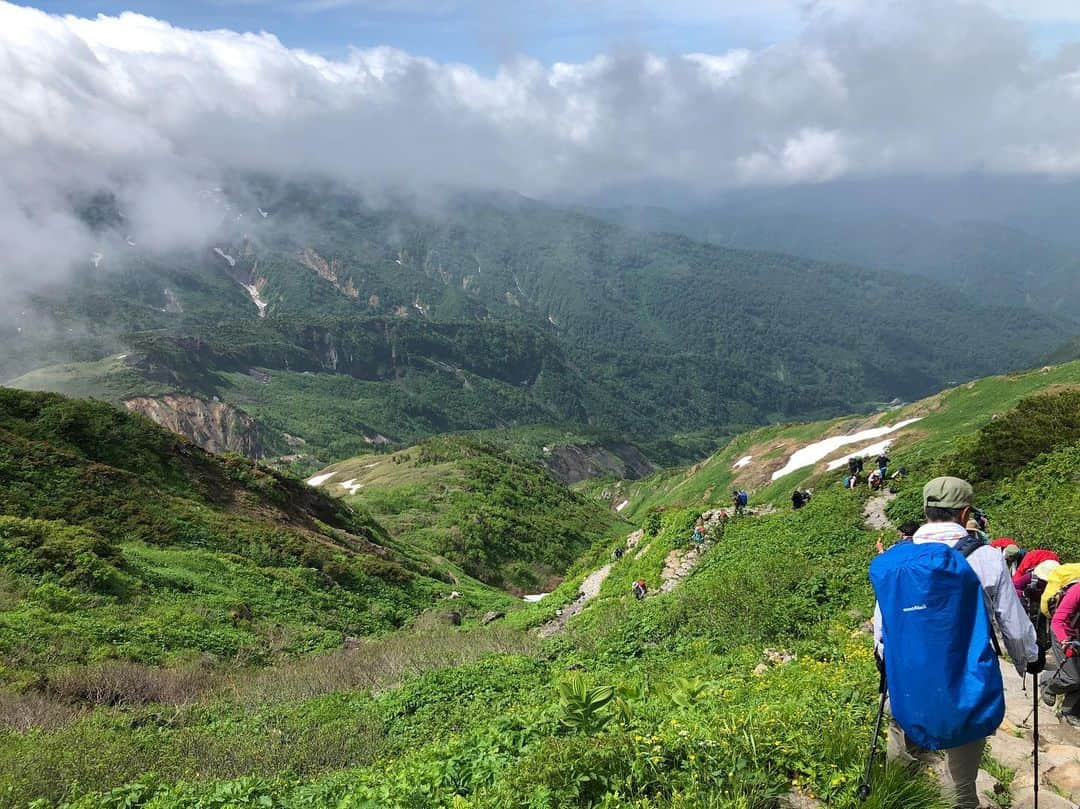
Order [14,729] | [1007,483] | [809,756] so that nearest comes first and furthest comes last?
[809,756]
[14,729]
[1007,483]

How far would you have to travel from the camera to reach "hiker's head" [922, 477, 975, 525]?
5.02 meters

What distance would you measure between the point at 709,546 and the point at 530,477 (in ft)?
183

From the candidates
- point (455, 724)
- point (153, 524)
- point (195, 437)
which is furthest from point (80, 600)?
point (195, 437)

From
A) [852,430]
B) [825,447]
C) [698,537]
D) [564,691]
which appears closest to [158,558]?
[698,537]

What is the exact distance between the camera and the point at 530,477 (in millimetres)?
78125

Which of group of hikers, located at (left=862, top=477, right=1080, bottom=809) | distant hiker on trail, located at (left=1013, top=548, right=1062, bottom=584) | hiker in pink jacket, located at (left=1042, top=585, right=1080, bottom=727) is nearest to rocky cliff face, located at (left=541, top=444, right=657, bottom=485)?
distant hiker on trail, located at (left=1013, top=548, right=1062, bottom=584)

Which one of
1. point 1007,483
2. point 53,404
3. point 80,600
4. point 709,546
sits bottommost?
point 709,546

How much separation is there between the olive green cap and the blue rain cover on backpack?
0.85m

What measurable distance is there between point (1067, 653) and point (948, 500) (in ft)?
12.0

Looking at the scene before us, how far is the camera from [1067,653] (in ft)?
22.6

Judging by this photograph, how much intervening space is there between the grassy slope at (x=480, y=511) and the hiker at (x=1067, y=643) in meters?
41.7

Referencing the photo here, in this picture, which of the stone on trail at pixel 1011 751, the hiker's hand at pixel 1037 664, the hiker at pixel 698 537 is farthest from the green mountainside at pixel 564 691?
the hiker's hand at pixel 1037 664

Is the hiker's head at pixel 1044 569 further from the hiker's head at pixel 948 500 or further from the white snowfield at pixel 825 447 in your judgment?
the white snowfield at pixel 825 447

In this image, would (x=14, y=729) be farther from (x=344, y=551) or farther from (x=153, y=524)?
(x=344, y=551)
